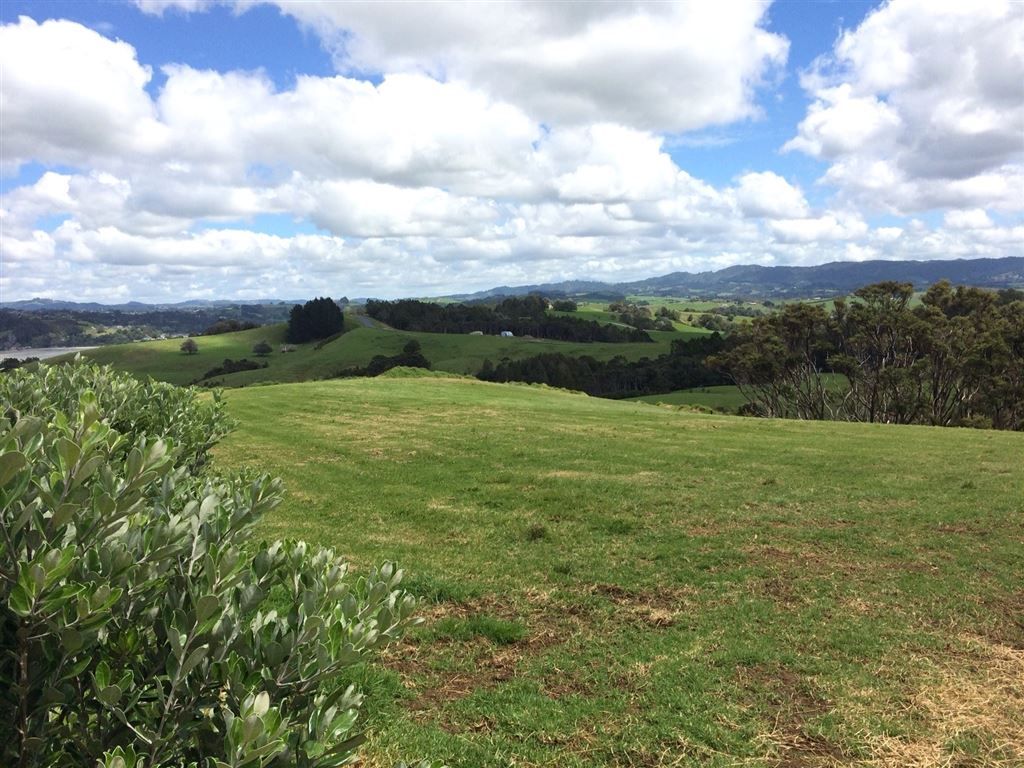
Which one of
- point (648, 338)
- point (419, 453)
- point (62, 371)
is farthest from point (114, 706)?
point (648, 338)

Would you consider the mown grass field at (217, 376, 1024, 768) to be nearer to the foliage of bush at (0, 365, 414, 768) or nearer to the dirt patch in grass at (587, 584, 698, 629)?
the dirt patch in grass at (587, 584, 698, 629)

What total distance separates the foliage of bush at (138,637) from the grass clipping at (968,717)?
18.3ft

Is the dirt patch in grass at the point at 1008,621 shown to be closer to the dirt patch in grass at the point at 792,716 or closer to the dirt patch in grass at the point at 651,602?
the dirt patch in grass at the point at 792,716

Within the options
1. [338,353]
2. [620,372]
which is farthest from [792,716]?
[338,353]

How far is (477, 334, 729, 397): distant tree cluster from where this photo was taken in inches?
4299

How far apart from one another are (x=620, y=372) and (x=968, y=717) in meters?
113

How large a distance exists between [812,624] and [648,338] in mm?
151997

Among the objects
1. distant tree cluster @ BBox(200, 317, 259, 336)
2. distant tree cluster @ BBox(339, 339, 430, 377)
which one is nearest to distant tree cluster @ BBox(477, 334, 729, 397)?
distant tree cluster @ BBox(339, 339, 430, 377)

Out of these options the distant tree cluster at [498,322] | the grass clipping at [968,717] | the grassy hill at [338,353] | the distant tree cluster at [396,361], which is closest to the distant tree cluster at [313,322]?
the grassy hill at [338,353]

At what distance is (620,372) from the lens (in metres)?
118

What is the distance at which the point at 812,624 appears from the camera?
27.7ft

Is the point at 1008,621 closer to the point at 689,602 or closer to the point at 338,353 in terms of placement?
the point at 689,602

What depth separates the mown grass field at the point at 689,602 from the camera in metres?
5.97

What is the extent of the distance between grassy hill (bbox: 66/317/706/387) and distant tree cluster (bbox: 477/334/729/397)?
350 inches
